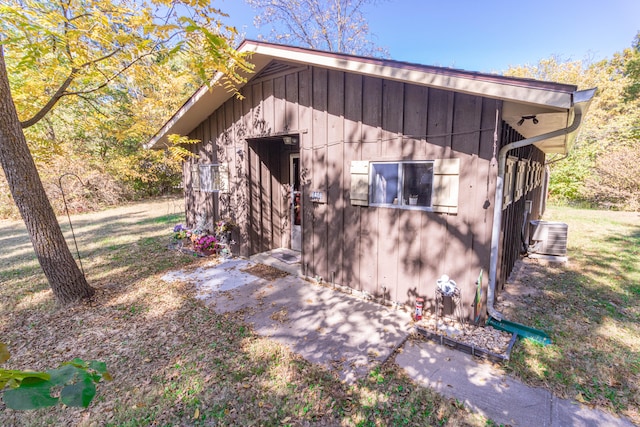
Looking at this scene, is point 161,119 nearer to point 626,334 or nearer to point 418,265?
point 418,265

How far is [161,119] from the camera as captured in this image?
11508 millimetres

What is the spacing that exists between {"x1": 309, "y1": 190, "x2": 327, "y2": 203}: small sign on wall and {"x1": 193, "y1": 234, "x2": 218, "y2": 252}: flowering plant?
10.3 ft

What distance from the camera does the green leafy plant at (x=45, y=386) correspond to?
0.70 m

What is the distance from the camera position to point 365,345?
3.38 meters

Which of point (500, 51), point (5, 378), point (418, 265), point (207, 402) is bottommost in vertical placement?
point (207, 402)

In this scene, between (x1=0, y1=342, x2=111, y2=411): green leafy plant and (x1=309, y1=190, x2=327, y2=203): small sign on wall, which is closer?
(x1=0, y1=342, x2=111, y2=411): green leafy plant

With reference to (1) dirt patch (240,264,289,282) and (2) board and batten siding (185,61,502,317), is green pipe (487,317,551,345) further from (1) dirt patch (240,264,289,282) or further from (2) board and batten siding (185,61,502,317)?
(1) dirt patch (240,264,289,282)

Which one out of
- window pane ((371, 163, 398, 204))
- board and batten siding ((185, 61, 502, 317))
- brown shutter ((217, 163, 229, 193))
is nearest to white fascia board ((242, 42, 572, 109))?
board and batten siding ((185, 61, 502, 317))

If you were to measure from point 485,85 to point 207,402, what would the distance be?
415cm

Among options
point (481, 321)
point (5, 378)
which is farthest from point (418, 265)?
point (5, 378)

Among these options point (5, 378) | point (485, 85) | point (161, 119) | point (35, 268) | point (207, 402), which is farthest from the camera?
point (161, 119)

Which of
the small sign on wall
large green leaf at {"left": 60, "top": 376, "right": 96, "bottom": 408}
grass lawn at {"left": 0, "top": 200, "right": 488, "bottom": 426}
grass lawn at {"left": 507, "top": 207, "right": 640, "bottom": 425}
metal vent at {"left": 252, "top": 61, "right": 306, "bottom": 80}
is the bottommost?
grass lawn at {"left": 0, "top": 200, "right": 488, "bottom": 426}

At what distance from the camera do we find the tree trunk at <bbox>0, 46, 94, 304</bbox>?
377cm

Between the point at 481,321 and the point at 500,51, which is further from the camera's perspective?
the point at 500,51
